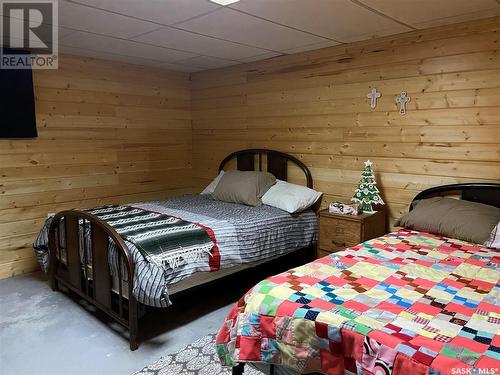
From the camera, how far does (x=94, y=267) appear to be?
2771 millimetres

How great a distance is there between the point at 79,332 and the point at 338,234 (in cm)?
213

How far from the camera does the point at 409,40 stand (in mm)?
3109

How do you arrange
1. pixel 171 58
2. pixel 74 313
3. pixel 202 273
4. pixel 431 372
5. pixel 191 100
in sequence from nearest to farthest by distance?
pixel 431 372 < pixel 202 273 < pixel 74 313 < pixel 171 58 < pixel 191 100

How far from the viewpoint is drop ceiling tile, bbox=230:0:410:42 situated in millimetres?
2477

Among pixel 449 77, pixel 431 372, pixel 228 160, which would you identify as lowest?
pixel 431 372

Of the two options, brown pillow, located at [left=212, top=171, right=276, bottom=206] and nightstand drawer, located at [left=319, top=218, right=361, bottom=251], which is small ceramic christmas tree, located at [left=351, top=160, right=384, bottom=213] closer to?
nightstand drawer, located at [left=319, top=218, right=361, bottom=251]

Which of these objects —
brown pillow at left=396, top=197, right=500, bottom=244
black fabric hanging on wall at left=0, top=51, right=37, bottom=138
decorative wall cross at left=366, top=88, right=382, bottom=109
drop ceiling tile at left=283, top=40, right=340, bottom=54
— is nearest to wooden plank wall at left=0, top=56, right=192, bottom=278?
black fabric hanging on wall at left=0, top=51, right=37, bottom=138

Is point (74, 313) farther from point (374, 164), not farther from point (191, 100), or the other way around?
point (191, 100)

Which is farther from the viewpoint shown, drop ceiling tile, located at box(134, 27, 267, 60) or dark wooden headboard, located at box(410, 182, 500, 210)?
drop ceiling tile, located at box(134, 27, 267, 60)

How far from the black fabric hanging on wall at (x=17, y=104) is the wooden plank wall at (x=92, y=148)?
0.09 metres

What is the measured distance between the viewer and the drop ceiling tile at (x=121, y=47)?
3320 millimetres

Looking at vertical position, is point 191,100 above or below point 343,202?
above

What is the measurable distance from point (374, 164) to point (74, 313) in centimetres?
278

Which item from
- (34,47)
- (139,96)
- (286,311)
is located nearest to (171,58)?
(139,96)
